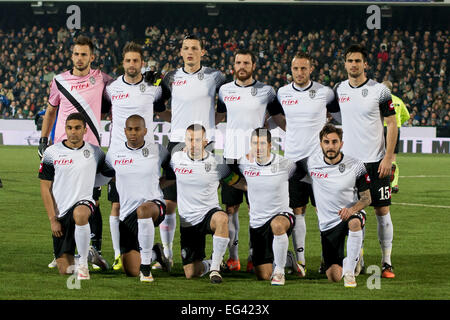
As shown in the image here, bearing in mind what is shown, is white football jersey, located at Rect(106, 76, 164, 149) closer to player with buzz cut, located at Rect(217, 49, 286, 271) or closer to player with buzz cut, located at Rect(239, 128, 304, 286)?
player with buzz cut, located at Rect(217, 49, 286, 271)

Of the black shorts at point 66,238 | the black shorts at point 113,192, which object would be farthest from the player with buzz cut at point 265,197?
the black shorts at point 66,238

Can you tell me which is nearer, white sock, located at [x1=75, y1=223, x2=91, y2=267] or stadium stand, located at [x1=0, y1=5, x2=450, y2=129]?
white sock, located at [x1=75, y1=223, x2=91, y2=267]

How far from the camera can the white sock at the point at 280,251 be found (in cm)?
776

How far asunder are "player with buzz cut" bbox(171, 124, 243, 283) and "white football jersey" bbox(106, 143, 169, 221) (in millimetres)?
218

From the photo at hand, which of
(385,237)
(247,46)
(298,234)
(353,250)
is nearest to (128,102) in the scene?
(298,234)

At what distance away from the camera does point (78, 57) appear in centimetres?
886

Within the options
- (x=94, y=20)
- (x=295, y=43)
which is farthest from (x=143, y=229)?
(x=94, y=20)

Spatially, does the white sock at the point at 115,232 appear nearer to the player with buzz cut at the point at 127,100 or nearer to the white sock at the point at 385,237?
the player with buzz cut at the point at 127,100

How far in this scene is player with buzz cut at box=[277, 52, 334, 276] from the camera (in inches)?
336

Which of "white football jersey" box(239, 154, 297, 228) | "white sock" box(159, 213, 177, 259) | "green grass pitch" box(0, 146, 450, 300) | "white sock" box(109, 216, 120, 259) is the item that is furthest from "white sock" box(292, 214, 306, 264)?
"white sock" box(109, 216, 120, 259)

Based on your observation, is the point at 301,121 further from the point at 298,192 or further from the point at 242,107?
the point at 298,192

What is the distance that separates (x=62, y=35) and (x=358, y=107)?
2998cm

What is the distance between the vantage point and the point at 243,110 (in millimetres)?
8633

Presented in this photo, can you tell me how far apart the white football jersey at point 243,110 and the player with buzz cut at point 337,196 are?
80 centimetres
